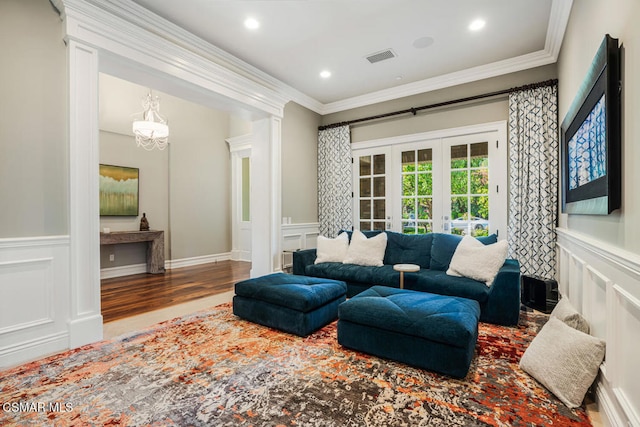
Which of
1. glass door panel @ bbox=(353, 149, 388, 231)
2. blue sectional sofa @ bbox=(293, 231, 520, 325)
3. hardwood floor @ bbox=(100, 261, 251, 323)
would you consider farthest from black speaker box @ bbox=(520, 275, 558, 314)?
hardwood floor @ bbox=(100, 261, 251, 323)

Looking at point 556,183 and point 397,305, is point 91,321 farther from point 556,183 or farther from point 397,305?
point 556,183

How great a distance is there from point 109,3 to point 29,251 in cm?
229

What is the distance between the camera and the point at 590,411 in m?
1.71

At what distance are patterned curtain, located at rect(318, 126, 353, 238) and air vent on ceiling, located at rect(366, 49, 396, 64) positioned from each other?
1501 mm

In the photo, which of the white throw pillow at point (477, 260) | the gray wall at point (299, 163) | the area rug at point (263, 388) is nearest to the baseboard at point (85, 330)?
the area rug at point (263, 388)

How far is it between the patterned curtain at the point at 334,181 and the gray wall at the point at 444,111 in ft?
0.93

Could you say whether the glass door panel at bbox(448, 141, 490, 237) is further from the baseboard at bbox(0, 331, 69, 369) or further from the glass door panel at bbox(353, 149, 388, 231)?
the baseboard at bbox(0, 331, 69, 369)

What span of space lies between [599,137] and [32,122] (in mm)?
4058

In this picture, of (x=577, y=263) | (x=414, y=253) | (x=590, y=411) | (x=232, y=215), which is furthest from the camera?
(x=232, y=215)

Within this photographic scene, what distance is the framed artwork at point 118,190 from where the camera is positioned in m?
5.45

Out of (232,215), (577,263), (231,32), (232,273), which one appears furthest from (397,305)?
(232,215)

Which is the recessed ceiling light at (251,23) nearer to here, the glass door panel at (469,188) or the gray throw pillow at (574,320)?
the glass door panel at (469,188)

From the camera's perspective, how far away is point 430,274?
3453 mm

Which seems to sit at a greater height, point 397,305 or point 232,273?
point 397,305
